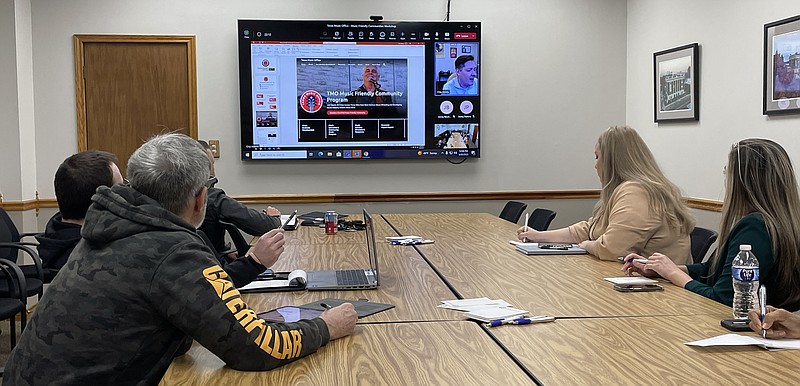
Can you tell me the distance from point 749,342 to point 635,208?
1.59 meters

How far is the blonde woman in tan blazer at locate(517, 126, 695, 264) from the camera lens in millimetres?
3455

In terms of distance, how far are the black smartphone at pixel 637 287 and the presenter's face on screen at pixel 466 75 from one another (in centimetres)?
390

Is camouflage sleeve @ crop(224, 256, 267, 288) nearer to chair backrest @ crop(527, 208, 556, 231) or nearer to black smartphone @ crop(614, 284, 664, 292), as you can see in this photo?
black smartphone @ crop(614, 284, 664, 292)

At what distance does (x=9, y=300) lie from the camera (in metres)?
3.80

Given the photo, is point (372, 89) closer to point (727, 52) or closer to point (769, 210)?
point (727, 52)

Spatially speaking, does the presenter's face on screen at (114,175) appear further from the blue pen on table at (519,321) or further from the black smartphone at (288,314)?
the blue pen on table at (519,321)

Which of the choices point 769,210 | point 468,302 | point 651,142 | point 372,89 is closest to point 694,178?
point 651,142

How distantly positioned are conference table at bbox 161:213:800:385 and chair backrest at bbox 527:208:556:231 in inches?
68.7

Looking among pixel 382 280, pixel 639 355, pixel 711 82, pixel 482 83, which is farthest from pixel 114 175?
pixel 711 82

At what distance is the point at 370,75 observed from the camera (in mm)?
6383

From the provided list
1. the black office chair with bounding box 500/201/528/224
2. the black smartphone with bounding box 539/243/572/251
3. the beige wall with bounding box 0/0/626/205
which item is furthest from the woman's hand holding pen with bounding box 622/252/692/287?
the beige wall with bounding box 0/0/626/205

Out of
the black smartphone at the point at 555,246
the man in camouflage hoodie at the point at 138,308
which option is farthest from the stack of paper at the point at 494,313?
the black smartphone at the point at 555,246

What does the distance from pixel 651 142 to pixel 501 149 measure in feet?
4.07

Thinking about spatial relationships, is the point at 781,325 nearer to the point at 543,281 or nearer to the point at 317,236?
the point at 543,281
